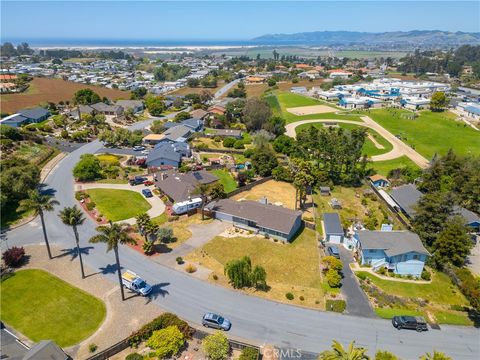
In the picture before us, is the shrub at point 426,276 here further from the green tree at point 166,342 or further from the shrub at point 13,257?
the shrub at point 13,257

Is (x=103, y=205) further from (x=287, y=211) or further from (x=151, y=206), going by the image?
(x=287, y=211)

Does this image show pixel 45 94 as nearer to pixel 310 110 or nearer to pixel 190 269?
pixel 310 110

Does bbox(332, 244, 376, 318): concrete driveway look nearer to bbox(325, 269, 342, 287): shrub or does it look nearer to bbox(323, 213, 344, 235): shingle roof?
bbox(325, 269, 342, 287): shrub

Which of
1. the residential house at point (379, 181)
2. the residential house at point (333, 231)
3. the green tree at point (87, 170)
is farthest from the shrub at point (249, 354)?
the residential house at point (379, 181)

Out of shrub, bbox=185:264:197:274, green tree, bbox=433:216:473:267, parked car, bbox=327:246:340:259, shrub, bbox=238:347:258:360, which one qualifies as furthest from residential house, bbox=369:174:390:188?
shrub, bbox=238:347:258:360

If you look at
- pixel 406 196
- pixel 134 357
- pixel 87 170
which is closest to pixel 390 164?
pixel 406 196
